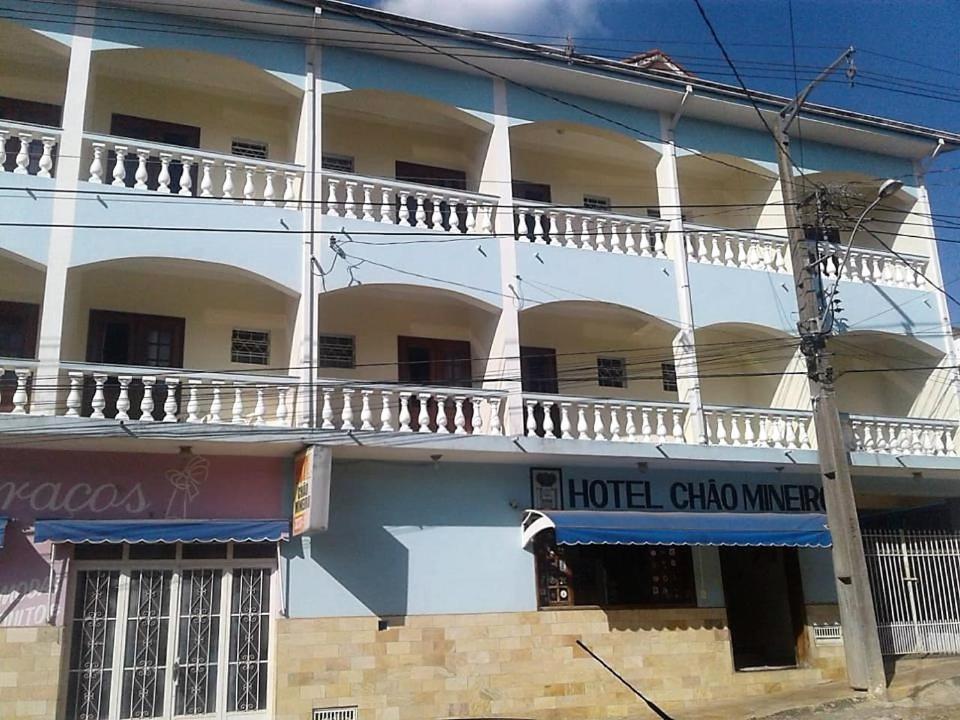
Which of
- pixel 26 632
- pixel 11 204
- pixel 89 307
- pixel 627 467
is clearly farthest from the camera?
pixel 627 467

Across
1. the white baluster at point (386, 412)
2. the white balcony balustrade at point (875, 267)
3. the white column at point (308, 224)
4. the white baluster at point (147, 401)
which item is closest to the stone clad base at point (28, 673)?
the white baluster at point (147, 401)

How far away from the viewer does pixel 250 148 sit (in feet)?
46.0

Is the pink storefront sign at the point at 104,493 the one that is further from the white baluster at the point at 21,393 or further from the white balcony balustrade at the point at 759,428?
the white balcony balustrade at the point at 759,428

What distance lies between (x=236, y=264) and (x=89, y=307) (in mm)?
2497

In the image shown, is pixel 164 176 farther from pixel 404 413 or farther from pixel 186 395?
pixel 404 413

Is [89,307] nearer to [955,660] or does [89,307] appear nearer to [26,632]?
[26,632]

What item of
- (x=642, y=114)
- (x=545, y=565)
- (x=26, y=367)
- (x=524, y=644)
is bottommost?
(x=524, y=644)

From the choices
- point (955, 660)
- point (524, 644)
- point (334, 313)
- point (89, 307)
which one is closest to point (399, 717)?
point (524, 644)

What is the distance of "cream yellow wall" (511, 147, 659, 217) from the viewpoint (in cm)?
1609

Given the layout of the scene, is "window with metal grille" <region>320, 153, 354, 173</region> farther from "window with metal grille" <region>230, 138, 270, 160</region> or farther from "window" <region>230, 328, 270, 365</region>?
"window" <region>230, 328, 270, 365</region>

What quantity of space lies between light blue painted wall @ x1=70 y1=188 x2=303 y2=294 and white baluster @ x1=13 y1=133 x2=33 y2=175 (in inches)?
27.1

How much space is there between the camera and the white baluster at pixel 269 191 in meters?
12.2

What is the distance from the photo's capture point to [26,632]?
32.9ft

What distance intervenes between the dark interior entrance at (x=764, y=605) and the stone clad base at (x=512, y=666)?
92cm
